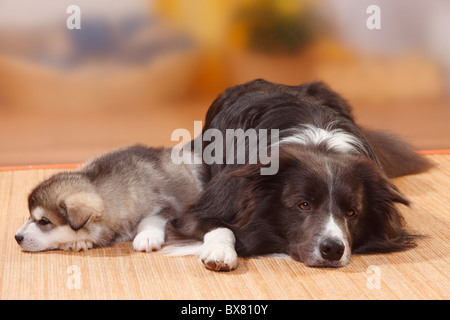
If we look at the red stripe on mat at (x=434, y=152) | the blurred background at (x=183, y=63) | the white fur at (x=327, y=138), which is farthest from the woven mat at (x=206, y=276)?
the blurred background at (x=183, y=63)

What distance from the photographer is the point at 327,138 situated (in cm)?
353

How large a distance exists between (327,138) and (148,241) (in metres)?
0.98

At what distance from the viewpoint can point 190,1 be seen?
5531mm

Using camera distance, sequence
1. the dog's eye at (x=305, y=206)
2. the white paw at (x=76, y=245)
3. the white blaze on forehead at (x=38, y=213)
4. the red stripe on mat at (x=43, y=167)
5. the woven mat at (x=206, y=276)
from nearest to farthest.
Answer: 1. the woven mat at (x=206, y=276)
2. the dog's eye at (x=305, y=206)
3. the white blaze on forehead at (x=38, y=213)
4. the white paw at (x=76, y=245)
5. the red stripe on mat at (x=43, y=167)

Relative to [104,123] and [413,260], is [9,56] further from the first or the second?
[413,260]

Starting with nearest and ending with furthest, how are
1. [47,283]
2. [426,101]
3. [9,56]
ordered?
1. [47,283]
2. [9,56]
3. [426,101]

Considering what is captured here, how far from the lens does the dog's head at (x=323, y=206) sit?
318 centimetres

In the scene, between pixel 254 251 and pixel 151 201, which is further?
pixel 151 201

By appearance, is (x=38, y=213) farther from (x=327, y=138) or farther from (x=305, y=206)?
(x=327, y=138)

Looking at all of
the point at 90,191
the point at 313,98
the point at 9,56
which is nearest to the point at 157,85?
the point at 9,56

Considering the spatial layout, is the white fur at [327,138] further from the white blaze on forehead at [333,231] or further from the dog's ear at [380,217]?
the white blaze on forehead at [333,231]

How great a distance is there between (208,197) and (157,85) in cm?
219

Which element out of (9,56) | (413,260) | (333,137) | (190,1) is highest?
(190,1)

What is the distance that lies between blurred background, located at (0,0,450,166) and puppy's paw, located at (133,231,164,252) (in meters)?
2.06
